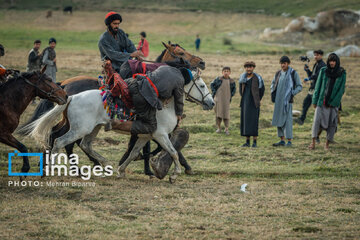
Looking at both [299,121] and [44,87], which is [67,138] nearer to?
[44,87]

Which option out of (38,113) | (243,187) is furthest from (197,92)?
(38,113)

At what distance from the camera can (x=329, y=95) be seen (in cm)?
1104

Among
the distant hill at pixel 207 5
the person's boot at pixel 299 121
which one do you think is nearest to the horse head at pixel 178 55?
the person's boot at pixel 299 121

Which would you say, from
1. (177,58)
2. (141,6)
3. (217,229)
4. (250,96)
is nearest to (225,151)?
(250,96)

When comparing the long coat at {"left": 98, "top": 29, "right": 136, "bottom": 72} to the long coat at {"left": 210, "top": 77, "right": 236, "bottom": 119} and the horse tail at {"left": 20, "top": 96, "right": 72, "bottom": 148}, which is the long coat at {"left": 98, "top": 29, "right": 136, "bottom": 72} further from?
the long coat at {"left": 210, "top": 77, "right": 236, "bottom": 119}

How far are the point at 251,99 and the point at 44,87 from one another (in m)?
5.45

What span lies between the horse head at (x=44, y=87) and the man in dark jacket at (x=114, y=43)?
4.20ft

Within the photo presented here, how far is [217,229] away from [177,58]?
3498mm

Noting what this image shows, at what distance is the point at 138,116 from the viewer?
8.02 m

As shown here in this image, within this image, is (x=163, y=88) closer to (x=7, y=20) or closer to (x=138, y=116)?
(x=138, y=116)

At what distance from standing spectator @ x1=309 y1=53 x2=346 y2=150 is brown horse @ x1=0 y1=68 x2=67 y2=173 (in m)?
5.97

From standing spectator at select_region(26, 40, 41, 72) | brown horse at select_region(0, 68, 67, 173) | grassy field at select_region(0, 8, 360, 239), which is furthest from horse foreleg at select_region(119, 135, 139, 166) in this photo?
standing spectator at select_region(26, 40, 41, 72)

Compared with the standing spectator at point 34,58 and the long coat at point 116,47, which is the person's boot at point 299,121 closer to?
the long coat at point 116,47

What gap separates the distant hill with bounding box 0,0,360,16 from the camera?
62.3 meters
